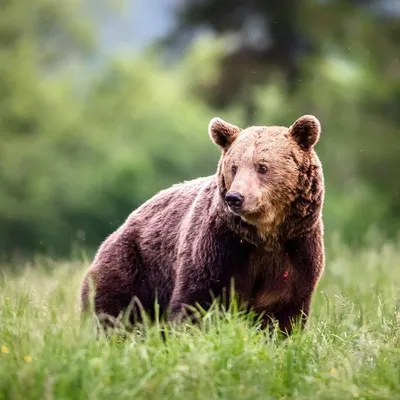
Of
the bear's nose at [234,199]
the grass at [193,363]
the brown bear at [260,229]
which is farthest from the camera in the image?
the brown bear at [260,229]

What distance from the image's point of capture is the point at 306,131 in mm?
5656

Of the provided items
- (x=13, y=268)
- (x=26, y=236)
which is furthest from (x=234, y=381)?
(x=26, y=236)

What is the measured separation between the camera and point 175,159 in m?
35.1

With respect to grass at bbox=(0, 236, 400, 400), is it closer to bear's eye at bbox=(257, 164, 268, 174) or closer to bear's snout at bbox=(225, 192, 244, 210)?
bear's snout at bbox=(225, 192, 244, 210)

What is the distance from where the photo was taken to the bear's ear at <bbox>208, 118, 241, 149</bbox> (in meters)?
5.79

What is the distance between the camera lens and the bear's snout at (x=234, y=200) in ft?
17.2

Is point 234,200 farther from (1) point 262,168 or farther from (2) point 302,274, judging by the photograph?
(2) point 302,274

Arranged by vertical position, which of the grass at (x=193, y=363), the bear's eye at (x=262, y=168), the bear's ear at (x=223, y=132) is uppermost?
the bear's ear at (x=223, y=132)

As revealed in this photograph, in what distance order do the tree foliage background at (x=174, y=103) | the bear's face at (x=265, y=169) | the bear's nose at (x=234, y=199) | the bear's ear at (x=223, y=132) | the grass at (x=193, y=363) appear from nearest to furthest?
the grass at (x=193, y=363) → the bear's nose at (x=234, y=199) → the bear's face at (x=265, y=169) → the bear's ear at (x=223, y=132) → the tree foliage background at (x=174, y=103)

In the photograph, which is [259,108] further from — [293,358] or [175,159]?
[293,358]

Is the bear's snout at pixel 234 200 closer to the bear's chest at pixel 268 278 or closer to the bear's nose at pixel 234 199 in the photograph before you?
the bear's nose at pixel 234 199

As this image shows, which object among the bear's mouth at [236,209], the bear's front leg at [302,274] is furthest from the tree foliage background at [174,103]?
the bear's mouth at [236,209]

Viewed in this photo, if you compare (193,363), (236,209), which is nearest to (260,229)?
(236,209)

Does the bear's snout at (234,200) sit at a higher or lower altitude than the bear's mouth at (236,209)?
higher
